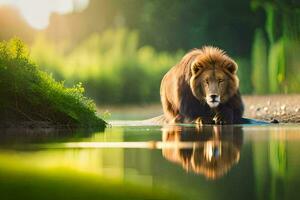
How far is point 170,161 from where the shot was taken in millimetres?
3971

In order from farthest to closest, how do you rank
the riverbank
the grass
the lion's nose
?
the riverbank
the lion's nose
the grass

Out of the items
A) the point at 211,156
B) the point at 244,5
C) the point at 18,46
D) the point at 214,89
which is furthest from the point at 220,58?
the point at 211,156

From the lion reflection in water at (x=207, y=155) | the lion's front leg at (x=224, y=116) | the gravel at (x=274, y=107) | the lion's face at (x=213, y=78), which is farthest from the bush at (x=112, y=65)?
the lion reflection in water at (x=207, y=155)

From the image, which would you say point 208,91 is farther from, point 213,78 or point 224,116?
point 224,116

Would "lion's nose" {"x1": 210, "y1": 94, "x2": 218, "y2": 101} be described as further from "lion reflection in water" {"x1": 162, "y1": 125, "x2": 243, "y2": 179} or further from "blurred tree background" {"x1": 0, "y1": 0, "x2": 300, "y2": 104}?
"lion reflection in water" {"x1": 162, "y1": 125, "x2": 243, "y2": 179}

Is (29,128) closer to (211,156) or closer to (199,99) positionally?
(199,99)

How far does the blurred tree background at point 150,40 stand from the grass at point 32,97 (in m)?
4.14

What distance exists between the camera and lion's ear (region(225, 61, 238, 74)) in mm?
9789

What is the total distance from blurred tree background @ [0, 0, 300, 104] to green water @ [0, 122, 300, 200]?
7.85 metres

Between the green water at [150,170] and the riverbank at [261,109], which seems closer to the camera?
the green water at [150,170]

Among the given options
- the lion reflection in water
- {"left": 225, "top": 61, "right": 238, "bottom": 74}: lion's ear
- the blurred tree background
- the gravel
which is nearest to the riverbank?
the gravel

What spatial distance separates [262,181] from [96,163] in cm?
111

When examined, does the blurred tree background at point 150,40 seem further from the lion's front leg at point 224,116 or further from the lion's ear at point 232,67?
the lion's front leg at point 224,116

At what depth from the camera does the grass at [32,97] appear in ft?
26.6
